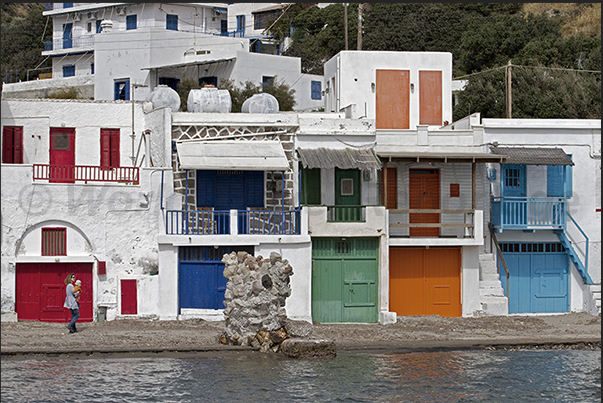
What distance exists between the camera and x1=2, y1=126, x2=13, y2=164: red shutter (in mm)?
26734

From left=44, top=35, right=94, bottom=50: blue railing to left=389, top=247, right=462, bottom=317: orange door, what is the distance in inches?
1370

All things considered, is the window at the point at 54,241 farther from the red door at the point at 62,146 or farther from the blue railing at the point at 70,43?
the blue railing at the point at 70,43

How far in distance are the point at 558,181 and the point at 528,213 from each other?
153 cm

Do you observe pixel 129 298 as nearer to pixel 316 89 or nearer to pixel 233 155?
pixel 233 155

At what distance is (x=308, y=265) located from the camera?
2475 centimetres

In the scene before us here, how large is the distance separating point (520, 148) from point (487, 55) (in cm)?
2139

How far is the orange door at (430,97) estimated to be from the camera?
104ft

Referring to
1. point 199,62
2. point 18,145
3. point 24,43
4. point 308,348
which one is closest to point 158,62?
point 199,62

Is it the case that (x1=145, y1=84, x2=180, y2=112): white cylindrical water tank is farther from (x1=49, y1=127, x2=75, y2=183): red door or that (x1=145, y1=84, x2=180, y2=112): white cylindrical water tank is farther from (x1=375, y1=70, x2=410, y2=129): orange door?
(x1=375, y1=70, x2=410, y2=129): orange door

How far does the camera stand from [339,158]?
83.3ft

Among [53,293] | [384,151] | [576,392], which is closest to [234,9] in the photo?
[384,151]

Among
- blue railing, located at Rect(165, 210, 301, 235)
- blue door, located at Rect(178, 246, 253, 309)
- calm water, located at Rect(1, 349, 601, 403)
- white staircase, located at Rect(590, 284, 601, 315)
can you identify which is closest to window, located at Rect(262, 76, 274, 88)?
blue railing, located at Rect(165, 210, 301, 235)

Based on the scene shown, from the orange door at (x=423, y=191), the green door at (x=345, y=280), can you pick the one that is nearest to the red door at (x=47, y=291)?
the green door at (x=345, y=280)

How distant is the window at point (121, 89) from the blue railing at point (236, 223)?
2042cm
